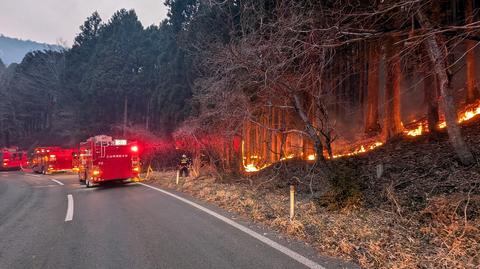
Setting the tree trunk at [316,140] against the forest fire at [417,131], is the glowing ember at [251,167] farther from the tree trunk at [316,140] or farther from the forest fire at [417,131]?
the forest fire at [417,131]

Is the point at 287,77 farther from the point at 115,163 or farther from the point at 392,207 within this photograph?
the point at 115,163

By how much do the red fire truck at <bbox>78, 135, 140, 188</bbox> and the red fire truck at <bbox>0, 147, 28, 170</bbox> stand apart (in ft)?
87.7

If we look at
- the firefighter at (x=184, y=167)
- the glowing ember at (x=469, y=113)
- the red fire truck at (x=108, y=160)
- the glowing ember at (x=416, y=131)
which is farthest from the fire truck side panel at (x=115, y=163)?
the glowing ember at (x=469, y=113)

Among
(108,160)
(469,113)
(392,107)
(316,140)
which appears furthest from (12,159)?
(469,113)

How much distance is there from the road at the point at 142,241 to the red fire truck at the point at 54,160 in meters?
22.1

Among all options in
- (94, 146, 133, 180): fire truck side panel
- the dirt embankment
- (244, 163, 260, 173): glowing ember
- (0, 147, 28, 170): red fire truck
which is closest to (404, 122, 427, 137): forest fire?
the dirt embankment

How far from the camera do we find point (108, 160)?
1752 cm

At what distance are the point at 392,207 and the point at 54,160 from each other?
3029 cm

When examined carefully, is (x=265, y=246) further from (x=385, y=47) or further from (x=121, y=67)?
(x=121, y=67)

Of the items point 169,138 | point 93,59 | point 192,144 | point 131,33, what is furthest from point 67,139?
point 192,144

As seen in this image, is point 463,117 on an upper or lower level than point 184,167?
upper

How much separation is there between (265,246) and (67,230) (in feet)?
15.0

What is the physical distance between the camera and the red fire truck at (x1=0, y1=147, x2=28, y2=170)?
3912 cm

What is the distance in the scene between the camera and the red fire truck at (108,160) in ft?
56.4
